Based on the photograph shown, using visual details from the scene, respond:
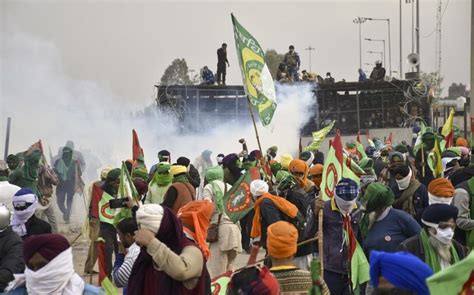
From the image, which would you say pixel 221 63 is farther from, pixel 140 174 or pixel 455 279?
pixel 455 279

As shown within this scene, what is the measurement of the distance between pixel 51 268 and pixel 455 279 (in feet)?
6.86

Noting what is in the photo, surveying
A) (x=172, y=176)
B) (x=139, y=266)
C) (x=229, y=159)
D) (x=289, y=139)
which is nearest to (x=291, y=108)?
(x=289, y=139)

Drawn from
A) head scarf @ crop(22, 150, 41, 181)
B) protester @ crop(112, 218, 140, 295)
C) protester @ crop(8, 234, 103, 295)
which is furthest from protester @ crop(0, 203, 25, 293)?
head scarf @ crop(22, 150, 41, 181)

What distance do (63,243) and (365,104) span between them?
1043 inches

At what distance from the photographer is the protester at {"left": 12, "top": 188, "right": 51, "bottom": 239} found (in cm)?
674

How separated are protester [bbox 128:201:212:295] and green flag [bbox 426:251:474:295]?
1416 mm

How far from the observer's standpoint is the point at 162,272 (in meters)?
4.93

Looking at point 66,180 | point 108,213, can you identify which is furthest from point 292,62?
point 108,213

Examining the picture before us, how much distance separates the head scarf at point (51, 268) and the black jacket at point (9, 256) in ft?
2.75

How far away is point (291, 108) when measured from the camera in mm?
30234

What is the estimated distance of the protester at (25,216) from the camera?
6742 millimetres

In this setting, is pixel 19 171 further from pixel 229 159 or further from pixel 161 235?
pixel 161 235

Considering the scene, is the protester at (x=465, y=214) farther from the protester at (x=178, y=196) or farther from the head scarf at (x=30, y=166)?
the head scarf at (x=30, y=166)

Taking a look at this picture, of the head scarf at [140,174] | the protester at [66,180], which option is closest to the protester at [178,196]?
the head scarf at [140,174]
